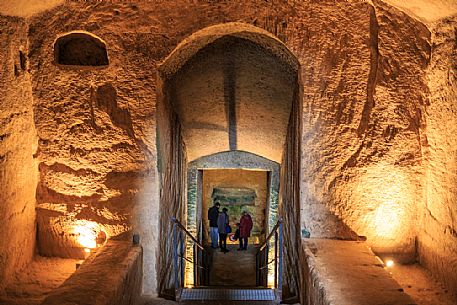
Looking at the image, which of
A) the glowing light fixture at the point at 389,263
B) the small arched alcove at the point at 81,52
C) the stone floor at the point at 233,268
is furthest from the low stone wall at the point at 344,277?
the stone floor at the point at 233,268

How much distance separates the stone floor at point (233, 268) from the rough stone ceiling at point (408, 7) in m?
5.89

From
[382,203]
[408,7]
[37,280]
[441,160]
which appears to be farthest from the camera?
[382,203]

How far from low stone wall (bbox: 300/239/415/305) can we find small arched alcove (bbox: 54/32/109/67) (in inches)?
102

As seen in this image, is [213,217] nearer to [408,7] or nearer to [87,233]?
[87,233]

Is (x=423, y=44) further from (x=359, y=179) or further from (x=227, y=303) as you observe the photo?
(x=227, y=303)

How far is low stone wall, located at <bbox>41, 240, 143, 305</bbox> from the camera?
3.36m

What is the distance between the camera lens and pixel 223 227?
9.45 m

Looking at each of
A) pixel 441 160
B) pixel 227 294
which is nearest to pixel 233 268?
pixel 227 294

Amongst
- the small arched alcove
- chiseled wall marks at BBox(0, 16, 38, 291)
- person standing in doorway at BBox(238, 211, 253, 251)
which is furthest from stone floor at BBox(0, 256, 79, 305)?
person standing in doorway at BBox(238, 211, 253, 251)

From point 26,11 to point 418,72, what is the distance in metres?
3.44

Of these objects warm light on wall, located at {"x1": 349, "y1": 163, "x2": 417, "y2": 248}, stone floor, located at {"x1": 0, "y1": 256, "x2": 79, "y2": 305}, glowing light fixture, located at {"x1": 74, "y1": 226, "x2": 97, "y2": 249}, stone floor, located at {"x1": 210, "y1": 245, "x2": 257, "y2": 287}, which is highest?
warm light on wall, located at {"x1": 349, "y1": 163, "x2": 417, "y2": 248}

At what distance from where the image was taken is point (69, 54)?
4.74m

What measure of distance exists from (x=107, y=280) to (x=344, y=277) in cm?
175

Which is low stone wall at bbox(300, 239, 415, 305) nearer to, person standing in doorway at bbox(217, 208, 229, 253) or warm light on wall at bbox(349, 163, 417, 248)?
warm light on wall at bbox(349, 163, 417, 248)
